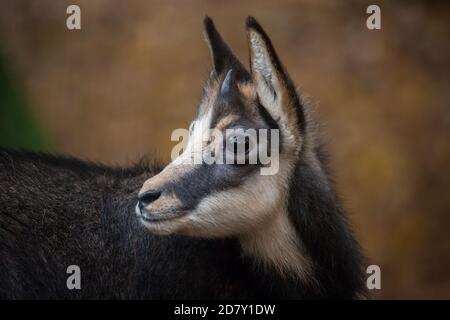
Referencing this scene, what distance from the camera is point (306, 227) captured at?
22.1ft

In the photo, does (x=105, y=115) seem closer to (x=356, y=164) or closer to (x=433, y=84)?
(x=356, y=164)

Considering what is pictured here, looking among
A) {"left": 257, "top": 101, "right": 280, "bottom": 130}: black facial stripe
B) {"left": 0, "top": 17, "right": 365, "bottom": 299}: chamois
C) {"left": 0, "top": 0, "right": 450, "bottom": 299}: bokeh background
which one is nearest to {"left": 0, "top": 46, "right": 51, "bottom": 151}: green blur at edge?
{"left": 0, "top": 0, "right": 450, "bottom": 299}: bokeh background

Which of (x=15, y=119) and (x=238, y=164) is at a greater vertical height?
(x=15, y=119)

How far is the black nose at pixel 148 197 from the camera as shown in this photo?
20.5 feet

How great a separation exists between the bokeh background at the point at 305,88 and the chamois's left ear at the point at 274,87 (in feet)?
22.2

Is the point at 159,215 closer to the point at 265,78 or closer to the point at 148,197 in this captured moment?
the point at 148,197

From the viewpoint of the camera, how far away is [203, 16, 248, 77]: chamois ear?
7.25 meters

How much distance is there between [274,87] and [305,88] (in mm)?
7612

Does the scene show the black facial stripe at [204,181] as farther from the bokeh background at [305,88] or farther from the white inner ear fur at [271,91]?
the bokeh background at [305,88]

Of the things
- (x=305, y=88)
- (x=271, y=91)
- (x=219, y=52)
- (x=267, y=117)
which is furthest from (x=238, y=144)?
(x=305, y=88)

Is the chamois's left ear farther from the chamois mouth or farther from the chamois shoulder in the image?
the chamois shoulder

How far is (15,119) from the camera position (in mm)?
14148

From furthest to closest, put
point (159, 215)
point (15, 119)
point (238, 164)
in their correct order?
point (15, 119)
point (238, 164)
point (159, 215)

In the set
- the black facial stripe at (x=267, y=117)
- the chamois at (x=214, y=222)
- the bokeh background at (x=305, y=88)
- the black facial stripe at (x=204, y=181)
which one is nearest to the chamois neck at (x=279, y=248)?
the chamois at (x=214, y=222)
